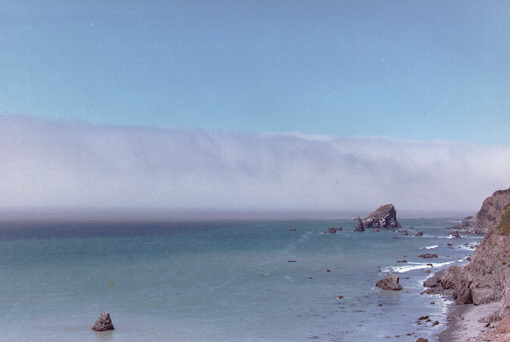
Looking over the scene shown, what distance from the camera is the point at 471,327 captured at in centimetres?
4275

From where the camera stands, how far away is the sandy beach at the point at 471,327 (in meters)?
36.2

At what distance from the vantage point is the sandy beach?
36150mm

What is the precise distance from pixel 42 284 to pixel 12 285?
17.8 feet

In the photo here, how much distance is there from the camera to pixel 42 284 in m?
78.1

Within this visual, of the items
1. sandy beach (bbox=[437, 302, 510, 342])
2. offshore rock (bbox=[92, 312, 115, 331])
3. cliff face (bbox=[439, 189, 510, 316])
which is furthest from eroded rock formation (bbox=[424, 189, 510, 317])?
offshore rock (bbox=[92, 312, 115, 331])

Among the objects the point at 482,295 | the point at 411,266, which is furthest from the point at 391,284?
the point at 411,266

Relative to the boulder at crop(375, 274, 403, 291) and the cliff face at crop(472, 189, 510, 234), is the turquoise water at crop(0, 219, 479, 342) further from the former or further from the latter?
the cliff face at crop(472, 189, 510, 234)

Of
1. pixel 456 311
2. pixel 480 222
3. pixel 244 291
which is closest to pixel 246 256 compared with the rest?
Result: pixel 244 291

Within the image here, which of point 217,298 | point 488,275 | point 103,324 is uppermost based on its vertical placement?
point 488,275

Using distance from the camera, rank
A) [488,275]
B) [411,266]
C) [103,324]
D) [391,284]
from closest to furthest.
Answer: [103,324] < [488,275] < [391,284] < [411,266]

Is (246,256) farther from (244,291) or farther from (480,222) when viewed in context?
(480,222)

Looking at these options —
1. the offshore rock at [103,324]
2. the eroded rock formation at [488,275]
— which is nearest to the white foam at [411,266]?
the eroded rock formation at [488,275]

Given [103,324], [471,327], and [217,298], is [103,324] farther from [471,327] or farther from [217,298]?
[471,327]

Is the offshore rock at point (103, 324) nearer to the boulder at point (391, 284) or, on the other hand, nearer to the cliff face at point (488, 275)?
the boulder at point (391, 284)
